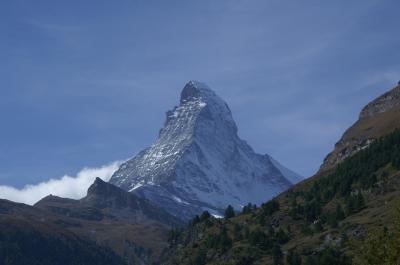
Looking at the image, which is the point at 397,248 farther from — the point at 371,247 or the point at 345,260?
the point at 345,260

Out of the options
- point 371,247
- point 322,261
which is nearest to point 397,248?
point 371,247

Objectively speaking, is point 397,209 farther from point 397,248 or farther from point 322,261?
point 322,261

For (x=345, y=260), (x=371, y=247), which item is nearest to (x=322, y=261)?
(x=345, y=260)

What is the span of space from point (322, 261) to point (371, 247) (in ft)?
409

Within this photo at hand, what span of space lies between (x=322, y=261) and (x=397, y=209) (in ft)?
412

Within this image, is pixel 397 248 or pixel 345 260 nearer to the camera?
pixel 397 248

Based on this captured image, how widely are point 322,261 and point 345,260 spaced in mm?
6094

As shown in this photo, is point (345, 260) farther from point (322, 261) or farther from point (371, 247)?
point (371, 247)

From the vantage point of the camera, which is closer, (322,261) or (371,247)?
(371,247)

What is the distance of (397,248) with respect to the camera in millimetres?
72312

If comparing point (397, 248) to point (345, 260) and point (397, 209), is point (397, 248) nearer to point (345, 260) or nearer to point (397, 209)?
point (397, 209)

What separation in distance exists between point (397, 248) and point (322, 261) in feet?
419

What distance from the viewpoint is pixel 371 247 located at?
75.6 meters

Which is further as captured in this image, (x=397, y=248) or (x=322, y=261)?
(x=322, y=261)
